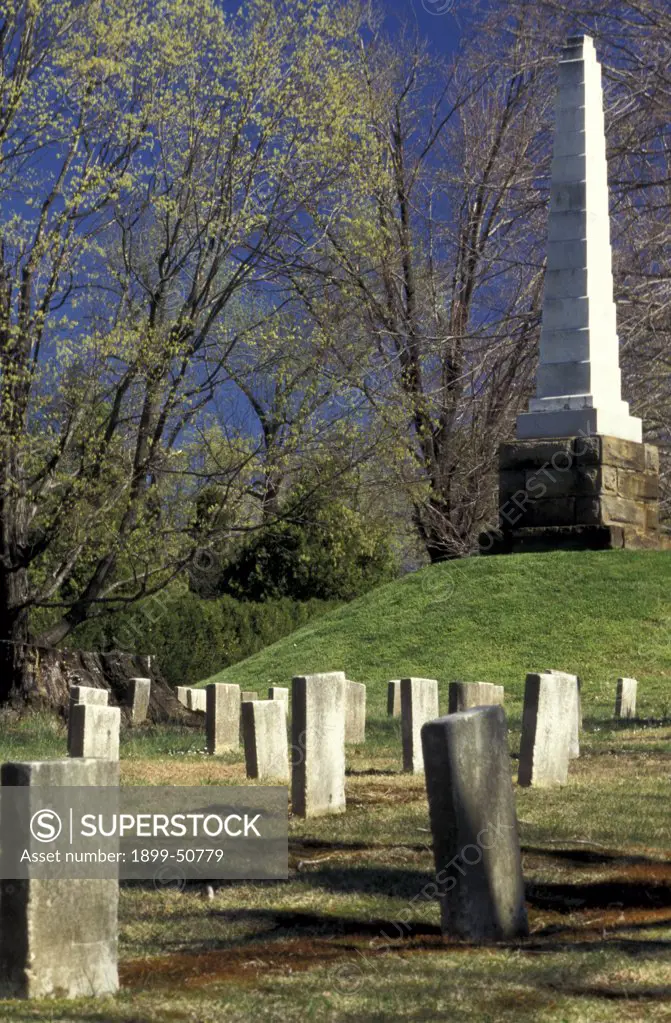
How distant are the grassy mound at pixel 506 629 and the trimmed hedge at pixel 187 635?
4.53 metres

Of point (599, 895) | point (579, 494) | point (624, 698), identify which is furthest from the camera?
point (579, 494)

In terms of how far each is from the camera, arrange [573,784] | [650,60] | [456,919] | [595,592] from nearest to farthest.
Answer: [456,919] → [573,784] → [650,60] → [595,592]

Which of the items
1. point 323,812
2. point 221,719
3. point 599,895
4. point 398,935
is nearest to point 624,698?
point 221,719

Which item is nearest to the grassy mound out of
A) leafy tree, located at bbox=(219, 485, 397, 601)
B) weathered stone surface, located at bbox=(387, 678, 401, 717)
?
weathered stone surface, located at bbox=(387, 678, 401, 717)

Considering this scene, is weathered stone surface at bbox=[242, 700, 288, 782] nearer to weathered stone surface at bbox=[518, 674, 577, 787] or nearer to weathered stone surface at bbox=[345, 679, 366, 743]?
weathered stone surface at bbox=[518, 674, 577, 787]

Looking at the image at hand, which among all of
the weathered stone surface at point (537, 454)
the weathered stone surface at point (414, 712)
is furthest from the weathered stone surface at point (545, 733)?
the weathered stone surface at point (537, 454)

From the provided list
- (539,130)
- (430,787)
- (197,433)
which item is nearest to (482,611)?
(197,433)

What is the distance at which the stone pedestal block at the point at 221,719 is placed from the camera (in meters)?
13.2

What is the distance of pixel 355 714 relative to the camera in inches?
544

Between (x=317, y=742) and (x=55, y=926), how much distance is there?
4376 millimetres

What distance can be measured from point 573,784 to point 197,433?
37.1ft

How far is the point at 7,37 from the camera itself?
1723cm

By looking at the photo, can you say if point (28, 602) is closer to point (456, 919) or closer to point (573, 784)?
point (573, 784)

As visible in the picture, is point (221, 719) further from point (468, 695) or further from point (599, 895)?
point (599, 895)
